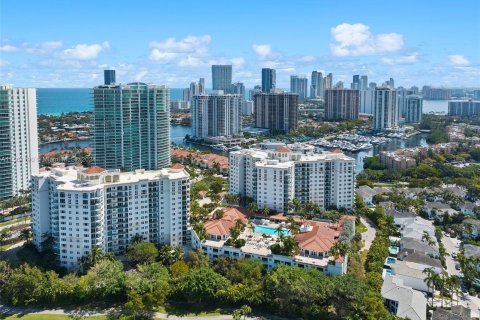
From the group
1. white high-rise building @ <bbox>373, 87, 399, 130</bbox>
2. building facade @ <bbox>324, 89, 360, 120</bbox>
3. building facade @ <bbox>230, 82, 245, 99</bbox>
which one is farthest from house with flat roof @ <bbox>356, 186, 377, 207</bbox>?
building facade @ <bbox>230, 82, 245, 99</bbox>

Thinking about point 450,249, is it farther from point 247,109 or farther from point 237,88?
point 237,88

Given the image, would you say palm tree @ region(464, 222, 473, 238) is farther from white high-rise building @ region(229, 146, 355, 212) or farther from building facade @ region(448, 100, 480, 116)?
building facade @ region(448, 100, 480, 116)

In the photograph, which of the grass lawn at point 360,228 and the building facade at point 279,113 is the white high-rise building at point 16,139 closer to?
the grass lawn at point 360,228

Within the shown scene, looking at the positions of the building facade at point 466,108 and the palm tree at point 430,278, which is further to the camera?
the building facade at point 466,108

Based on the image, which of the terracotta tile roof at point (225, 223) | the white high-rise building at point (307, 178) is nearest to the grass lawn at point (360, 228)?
the white high-rise building at point (307, 178)

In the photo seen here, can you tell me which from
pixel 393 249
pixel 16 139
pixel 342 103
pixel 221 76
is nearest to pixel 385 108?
pixel 342 103

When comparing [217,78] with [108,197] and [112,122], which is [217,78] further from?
[108,197]
